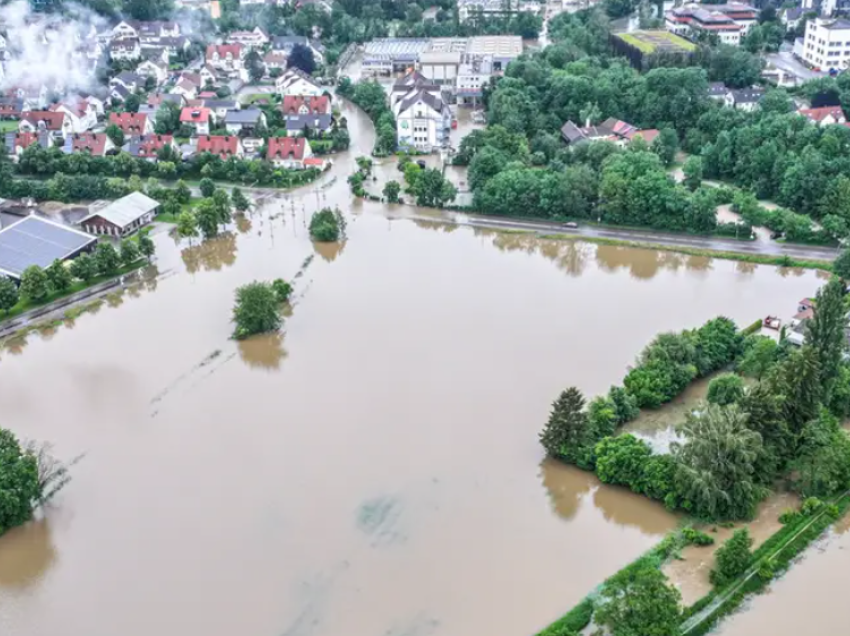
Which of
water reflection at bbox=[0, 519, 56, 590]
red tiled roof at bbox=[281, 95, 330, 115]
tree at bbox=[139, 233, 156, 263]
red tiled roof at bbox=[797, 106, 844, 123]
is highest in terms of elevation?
red tiled roof at bbox=[797, 106, 844, 123]

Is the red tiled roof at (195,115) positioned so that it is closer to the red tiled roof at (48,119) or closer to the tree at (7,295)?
the red tiled roof at (48,119)

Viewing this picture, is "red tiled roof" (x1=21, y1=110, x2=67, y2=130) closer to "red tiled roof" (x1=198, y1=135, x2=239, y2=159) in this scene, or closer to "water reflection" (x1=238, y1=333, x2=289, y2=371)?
"red tiled roof" (x1=198, y1=135, x2=239, y2=159)

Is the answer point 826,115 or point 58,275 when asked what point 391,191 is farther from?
point 826,115

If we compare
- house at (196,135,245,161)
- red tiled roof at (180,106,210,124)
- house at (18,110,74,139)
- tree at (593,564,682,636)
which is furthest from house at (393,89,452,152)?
tree at (593,564,682,636)

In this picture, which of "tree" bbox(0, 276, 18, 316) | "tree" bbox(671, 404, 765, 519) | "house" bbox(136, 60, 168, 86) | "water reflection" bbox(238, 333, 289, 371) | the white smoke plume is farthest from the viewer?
"house" bbox(136, 60, 168, 86)

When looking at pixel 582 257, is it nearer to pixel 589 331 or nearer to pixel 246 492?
pixel 589 331

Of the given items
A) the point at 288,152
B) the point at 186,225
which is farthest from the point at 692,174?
the point at 186,225
